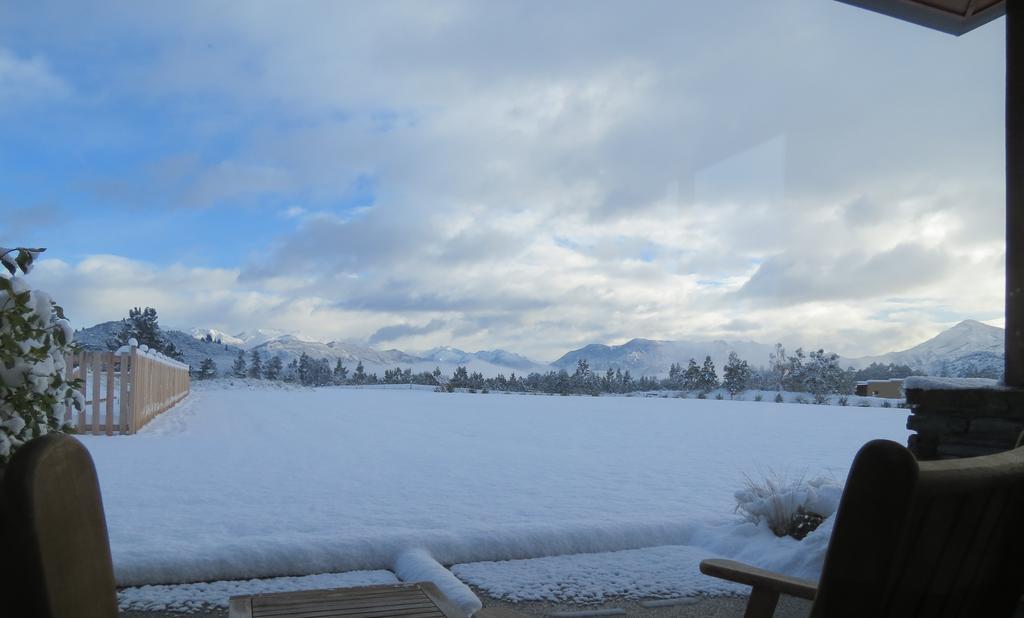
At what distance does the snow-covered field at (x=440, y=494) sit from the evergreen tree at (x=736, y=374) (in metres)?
10.4

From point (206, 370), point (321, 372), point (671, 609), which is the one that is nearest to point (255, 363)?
point (321, 372)

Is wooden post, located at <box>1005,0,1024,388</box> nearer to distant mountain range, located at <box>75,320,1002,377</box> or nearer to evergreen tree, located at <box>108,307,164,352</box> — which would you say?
distant mountain range, located at <box>75,320,1002,377</box>

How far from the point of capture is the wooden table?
1596 mm

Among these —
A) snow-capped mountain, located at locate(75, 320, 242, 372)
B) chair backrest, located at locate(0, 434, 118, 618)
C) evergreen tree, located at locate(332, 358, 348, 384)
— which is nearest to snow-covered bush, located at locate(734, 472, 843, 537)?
chair backrest, located at locate(0, 434, 118, 618)

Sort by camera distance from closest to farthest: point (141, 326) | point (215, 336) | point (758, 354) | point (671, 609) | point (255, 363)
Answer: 1. point (671, 609)
2. point (141, 326)
3. point (758, 354)
4. point (255, 363)
5. point (215, 336)

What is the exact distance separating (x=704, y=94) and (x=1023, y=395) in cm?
423

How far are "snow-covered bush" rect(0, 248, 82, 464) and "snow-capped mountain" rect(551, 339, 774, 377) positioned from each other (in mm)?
19942

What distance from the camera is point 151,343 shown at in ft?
62.1

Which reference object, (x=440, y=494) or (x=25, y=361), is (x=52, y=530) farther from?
(x=440, y=494)

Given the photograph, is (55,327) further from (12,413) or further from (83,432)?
(83,432)

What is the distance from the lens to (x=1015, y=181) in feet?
9.77

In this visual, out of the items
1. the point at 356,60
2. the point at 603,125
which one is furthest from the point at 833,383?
the point at 356,60

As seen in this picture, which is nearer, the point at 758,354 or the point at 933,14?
the point at 933,14

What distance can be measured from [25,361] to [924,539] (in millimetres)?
1593
